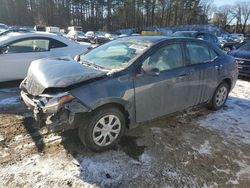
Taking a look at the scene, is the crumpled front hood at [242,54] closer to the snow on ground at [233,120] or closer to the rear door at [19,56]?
the snow on ground at [233,120]

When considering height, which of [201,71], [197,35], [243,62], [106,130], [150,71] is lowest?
[106,130]

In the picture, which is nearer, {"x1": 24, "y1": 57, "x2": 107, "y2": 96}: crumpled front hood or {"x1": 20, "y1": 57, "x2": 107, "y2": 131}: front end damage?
{"x1": 20, "y1": 57, "x2": 107, "y2": 131}: front end damage

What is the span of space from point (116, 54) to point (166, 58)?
0.81m

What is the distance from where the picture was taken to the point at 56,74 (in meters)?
3.55

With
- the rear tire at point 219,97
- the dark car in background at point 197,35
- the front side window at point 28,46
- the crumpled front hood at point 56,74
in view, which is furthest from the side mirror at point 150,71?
the dark car in background at point 197,35

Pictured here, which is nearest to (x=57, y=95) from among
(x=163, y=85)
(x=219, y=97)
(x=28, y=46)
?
(x=163, y=85)

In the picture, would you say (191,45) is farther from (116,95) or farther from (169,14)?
(169,14)

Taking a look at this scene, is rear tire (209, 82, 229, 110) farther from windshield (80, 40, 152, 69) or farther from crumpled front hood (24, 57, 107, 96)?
crumpled front hood (24, 57, 107, 96)

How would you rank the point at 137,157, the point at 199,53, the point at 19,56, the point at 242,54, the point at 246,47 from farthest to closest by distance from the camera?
the point at 246,47 → the point at 242,54 → the point at 19,56 → the point at 199,53 → the point at 137,157

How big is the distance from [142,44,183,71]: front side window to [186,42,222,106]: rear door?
260 millimetres

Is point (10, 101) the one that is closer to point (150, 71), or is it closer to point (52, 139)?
point (52, 139)

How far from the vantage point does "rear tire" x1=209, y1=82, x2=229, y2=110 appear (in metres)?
5.34

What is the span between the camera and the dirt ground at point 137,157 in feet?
10.3

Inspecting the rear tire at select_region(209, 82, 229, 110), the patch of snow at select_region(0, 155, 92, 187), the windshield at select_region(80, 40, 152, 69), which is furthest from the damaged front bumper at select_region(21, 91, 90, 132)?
the rear tire at select_region(209, 82, 229, 110)
